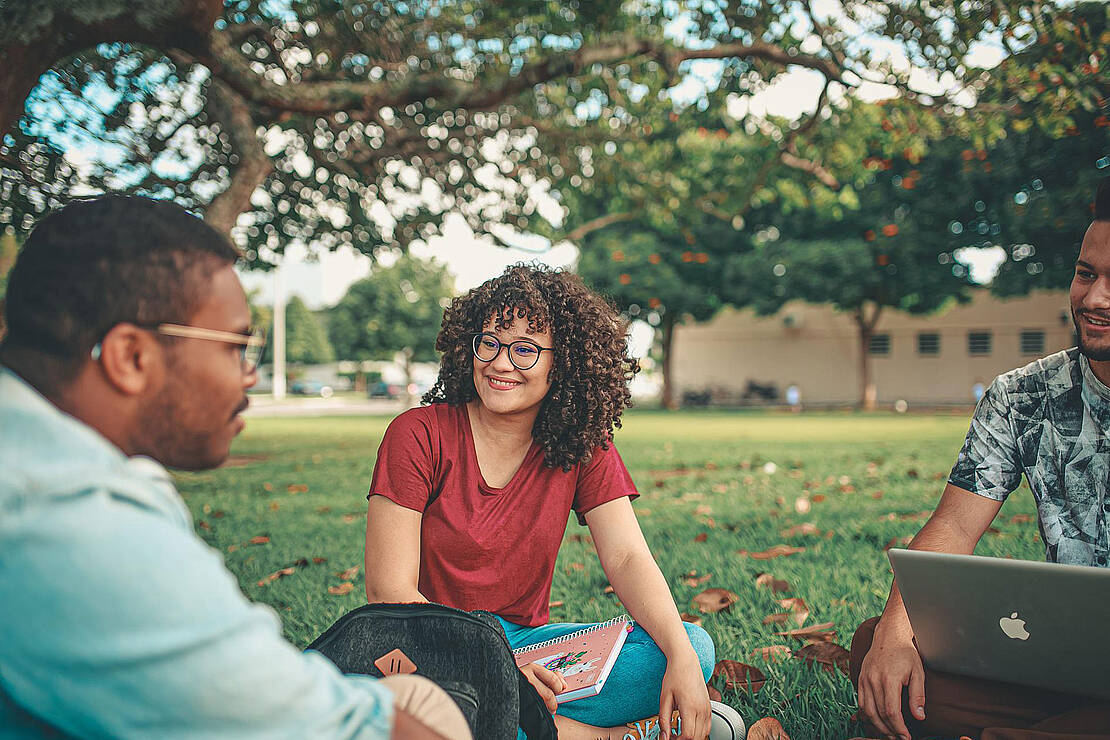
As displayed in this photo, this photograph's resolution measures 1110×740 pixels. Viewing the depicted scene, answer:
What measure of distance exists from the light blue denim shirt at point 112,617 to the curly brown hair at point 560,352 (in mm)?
1568

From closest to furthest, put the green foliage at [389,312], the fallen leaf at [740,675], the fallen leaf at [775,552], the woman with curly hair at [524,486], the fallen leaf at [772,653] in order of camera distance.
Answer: the woman with curly hair at [524,486] < the fallen leaf at [740,675] < the fallen leaf at [772,653] < the fallen leaf at [775,552] < the green foliage at [389,312]

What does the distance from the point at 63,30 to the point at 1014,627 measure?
4051mm

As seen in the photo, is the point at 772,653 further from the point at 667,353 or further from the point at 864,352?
the point at 667,353

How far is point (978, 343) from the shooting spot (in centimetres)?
3425

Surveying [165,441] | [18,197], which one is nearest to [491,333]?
[165,441]

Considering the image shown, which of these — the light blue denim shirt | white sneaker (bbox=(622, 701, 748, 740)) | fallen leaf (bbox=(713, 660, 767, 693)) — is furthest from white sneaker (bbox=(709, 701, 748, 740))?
the light blue denim shirt

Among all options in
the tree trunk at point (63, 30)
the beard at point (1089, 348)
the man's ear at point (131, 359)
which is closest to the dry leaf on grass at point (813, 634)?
the beard at point (1089, 348)

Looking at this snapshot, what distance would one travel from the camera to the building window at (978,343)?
34.1 metres

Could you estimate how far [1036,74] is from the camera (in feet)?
18.9

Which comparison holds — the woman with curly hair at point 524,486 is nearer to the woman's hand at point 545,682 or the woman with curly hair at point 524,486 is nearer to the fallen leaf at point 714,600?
the woman's hand at point 545,682

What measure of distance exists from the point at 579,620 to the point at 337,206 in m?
8.13

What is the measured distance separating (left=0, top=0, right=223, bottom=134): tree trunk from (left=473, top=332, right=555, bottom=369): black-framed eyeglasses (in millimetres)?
2426

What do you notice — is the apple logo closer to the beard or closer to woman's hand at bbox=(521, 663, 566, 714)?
the beard

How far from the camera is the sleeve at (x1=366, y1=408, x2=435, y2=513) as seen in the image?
2.31 metres
